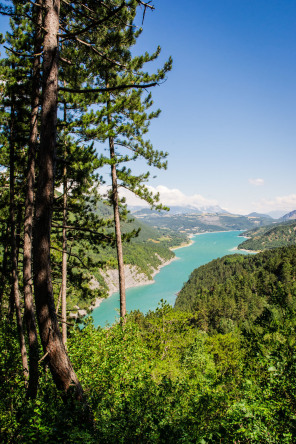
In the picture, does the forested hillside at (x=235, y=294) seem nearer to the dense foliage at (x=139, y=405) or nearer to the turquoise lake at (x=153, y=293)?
the turquoise lake at (x=153, y=293)

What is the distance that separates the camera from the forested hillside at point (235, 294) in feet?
197

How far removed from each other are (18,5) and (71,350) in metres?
10.2

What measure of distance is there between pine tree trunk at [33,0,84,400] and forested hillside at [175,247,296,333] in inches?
1837

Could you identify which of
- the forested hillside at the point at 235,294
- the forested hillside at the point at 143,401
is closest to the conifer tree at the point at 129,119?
the forested hillside at the point at 143,401

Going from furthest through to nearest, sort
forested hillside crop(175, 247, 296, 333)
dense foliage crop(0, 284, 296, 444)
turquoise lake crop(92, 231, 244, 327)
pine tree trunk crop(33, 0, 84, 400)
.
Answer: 1. turquoise lake crop(92, 231, 244, 327)
2. forested hillside crop(175, 247, 296, 333)
3. pine tree trunk crop(33, 0, 84, 400)
4. dense foliage crop(0, 284, 296, 444)

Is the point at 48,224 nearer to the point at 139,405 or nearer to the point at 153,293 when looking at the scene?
the point at 139,405

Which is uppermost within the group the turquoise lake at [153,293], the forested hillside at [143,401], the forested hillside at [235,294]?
the forested hillside at [143,401]

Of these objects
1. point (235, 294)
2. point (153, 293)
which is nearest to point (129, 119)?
point (235, 294)

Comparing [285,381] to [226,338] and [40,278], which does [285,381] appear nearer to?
[40,278]

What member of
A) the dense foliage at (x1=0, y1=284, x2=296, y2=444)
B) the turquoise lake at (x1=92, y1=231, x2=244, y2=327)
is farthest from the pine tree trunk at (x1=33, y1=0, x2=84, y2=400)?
the turquoise lake at (x1=92, y1=231, x2=244, y2=327)

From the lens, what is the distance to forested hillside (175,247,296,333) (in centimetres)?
6000

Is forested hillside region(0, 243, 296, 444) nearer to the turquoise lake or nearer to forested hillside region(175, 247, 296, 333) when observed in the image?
forested hillside region(175, 247, 296, 333)

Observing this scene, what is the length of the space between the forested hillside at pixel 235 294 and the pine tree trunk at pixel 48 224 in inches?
1837

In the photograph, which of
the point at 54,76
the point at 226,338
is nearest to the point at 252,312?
the point at 226,338
